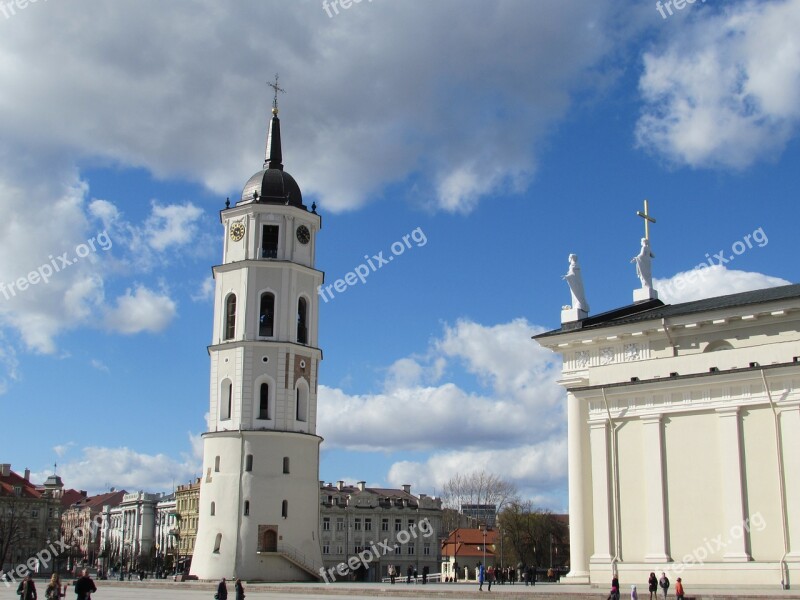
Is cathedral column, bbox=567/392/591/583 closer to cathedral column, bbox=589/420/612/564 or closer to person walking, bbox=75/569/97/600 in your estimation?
cathedral column, bbox=589/420/612/564

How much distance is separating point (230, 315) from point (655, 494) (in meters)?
37.9

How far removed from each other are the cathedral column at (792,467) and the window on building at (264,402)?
37.7 m

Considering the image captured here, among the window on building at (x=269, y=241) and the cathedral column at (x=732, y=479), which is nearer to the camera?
the cathedral column at (x=732, y=479)

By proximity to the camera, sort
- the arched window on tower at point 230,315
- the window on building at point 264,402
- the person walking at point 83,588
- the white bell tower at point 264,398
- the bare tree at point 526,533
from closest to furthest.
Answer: the person walking at point 83,588
the white bell tower at point 264,398
the window on building at point 264,402
the arched window on tower at point 230,315
the bare tree at point 526,533

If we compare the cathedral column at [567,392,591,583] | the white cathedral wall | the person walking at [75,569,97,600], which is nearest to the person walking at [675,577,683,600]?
the cathedral column at [567,392,591,583]

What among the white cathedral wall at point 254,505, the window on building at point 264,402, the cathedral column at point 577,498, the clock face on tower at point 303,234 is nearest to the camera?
the cathedral column at point 577,498

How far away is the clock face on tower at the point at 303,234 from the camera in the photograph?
66.1 metres

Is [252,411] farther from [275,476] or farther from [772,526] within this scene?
[772,526]

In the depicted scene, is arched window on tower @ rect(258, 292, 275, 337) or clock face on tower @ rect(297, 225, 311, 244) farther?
clock face on tower @ rect(297, 225, 311, 244)

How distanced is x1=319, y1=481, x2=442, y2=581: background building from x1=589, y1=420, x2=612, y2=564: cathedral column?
99.8m

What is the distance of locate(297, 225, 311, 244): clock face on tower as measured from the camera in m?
66.1

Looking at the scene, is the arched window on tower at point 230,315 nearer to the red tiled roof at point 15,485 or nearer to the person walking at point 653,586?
the person walking at point 653,586

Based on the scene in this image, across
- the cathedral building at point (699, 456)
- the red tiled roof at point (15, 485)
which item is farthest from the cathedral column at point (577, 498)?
the red tiled roof at point (15, 485)

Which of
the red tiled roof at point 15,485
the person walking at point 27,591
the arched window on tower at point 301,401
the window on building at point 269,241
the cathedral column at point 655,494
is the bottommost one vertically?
the person walking at point 27,591
